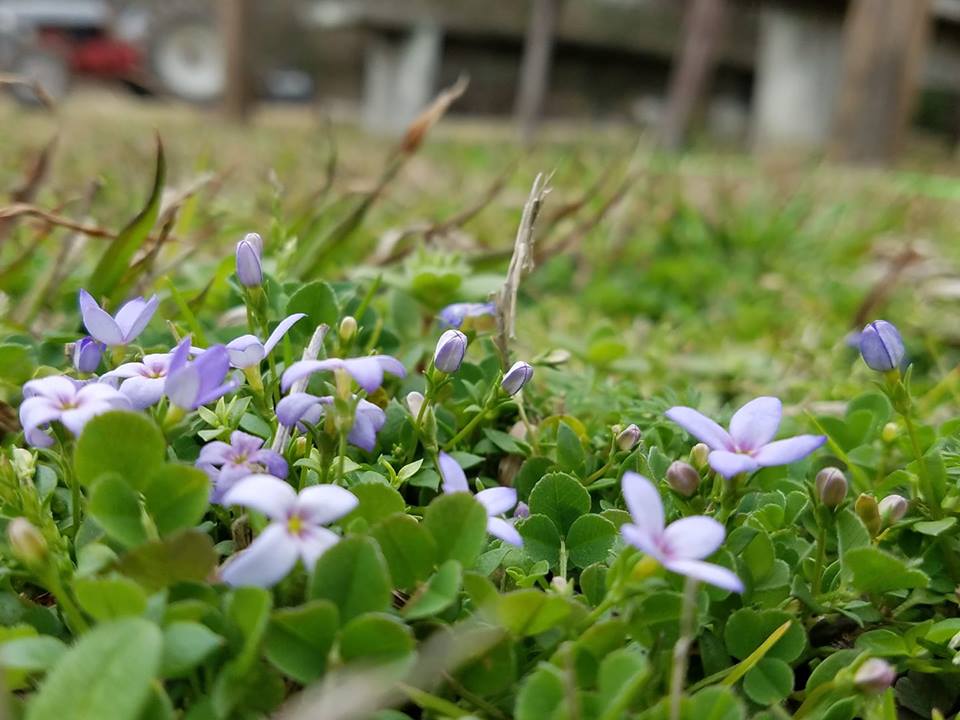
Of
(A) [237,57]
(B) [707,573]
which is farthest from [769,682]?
(A) [237,57]

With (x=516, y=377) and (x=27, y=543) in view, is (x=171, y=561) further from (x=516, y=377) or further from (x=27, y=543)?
(x=516, y=377)

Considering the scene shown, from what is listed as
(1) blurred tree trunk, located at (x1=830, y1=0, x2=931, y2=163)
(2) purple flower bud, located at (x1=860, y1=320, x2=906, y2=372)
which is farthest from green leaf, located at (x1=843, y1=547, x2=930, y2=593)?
(1) blurred tree trunk, located at (x1=830, y1=0, x2=931, y2=163)

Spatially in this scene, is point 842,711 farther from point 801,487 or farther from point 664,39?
point 664,39

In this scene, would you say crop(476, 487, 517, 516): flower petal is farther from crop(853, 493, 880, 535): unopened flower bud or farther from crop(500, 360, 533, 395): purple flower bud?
crop(853, 493, 880, 535): unopened flower bud

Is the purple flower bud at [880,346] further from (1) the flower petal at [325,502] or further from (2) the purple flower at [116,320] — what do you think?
(2) the purple flower at [116,320]

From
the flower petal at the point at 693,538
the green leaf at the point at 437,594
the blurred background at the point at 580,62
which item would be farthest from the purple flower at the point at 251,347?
the blurred background at the point at 580,62

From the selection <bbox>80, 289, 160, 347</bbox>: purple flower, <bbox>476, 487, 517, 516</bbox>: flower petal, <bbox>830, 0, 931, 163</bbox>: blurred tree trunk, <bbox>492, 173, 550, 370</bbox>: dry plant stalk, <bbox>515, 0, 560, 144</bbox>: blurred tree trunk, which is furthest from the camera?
<bbox>515, 0, 560, 144</bbox>: blurred tree trunk

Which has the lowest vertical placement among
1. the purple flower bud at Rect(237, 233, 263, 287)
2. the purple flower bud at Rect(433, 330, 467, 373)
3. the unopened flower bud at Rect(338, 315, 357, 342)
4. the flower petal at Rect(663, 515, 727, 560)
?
the flower petal at Rect(663, 515, 727, 560)
